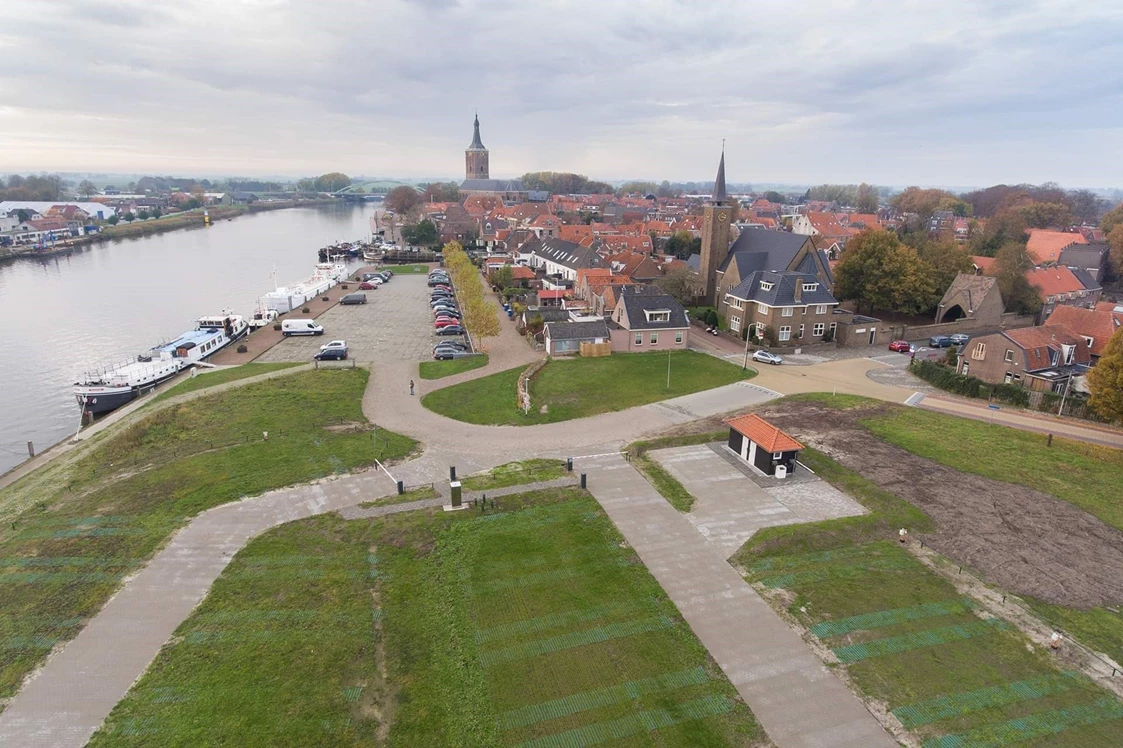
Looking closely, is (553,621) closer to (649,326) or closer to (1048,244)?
(649,326)

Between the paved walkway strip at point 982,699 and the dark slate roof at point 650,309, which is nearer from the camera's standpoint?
the paved walkway strip at point 982,699

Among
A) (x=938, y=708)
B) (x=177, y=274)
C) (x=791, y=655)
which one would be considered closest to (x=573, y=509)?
(x=791, y=655)

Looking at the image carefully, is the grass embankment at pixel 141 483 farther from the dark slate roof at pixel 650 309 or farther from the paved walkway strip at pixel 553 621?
the dark slate roof at pixel 650 309

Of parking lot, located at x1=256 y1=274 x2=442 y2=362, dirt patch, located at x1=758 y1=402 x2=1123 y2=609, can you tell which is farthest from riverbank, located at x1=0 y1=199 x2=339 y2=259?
dirt patch, located at x1=758 y1=402 x2=1123 y2=609

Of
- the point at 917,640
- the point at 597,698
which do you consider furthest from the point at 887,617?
the point at 597,698

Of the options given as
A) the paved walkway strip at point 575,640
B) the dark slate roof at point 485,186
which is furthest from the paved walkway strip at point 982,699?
the dark slate roof at point 485,186
